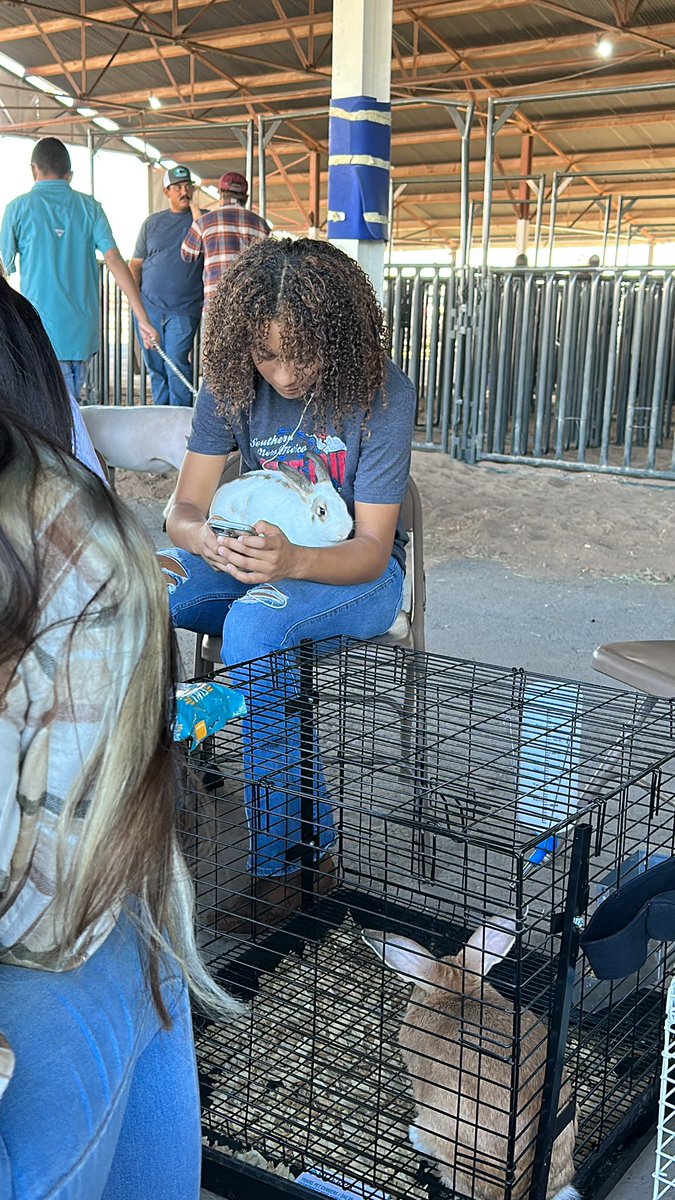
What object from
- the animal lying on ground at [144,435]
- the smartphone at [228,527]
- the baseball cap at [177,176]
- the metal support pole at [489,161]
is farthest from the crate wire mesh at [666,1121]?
the baseball cap at [177,176]

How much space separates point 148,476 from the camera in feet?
25.1

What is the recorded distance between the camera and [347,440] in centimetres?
264

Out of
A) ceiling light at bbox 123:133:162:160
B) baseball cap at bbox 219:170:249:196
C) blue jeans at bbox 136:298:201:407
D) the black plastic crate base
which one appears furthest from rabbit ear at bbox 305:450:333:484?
ceiling light at bbox 123:133:162:160

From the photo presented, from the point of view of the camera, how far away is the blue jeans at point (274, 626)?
2086 millimetres

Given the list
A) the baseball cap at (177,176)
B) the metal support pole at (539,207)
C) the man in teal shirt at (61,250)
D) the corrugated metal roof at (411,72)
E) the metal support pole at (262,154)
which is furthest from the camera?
the corrugated metal roof at (411,72)

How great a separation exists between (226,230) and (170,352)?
3.86ft

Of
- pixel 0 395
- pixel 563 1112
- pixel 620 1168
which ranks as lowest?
pixel 620 1168

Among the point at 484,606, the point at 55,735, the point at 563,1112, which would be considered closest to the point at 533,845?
the point at 563,1112

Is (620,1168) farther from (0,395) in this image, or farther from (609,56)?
(609,56)

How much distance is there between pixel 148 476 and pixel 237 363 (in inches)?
202

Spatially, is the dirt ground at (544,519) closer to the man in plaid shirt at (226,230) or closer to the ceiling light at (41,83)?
the man in plaid shirt at (226,230)

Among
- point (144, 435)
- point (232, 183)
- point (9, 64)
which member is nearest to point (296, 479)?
point (144, 435)

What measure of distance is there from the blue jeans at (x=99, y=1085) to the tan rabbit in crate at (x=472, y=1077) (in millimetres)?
384

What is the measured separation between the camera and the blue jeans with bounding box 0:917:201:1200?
3.34 feet
